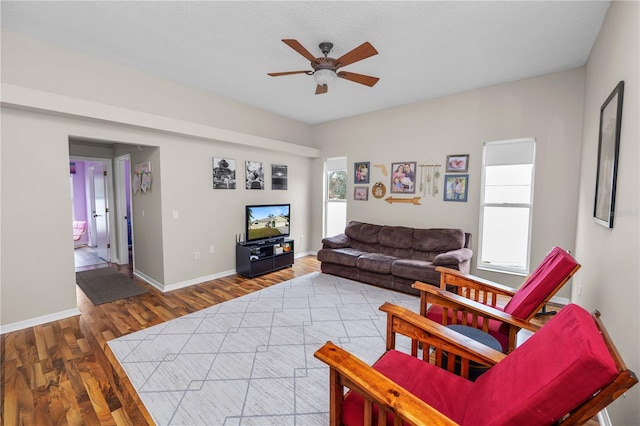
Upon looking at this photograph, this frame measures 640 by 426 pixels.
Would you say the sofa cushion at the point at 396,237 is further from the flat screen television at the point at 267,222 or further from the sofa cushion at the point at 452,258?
the flat screen television at the point at 267,222

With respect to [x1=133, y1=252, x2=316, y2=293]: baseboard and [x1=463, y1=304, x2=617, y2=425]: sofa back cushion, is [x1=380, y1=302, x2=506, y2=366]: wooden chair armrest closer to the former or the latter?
[x1=463, y1=304, x2=617, y2=425]: sofa back cushion

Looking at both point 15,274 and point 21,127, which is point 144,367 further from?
point 21,127

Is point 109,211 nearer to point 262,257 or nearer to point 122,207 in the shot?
point 122,207

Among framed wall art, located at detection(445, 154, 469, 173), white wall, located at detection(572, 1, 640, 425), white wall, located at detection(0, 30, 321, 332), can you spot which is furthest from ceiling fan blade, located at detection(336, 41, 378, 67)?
framed wall art, located at detection(445, 154, 469, 173)

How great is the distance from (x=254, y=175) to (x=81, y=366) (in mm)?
3378

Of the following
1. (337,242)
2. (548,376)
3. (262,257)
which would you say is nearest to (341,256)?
(337,242)

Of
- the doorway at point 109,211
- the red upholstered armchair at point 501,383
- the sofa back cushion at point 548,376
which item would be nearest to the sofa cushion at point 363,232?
the red upholstered armchair at point 501,383

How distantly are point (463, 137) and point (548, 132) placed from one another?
979 mm

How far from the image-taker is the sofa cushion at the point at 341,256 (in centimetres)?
427

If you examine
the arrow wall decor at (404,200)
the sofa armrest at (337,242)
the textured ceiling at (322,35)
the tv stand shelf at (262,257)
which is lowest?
the tv stand shelf at (262,257)

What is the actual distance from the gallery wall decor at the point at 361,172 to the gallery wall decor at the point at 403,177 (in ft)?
1.68

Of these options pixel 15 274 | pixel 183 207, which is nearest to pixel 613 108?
pixel 183 207

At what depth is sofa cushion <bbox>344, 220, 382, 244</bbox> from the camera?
4.74 metres

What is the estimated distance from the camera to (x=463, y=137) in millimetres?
4129
